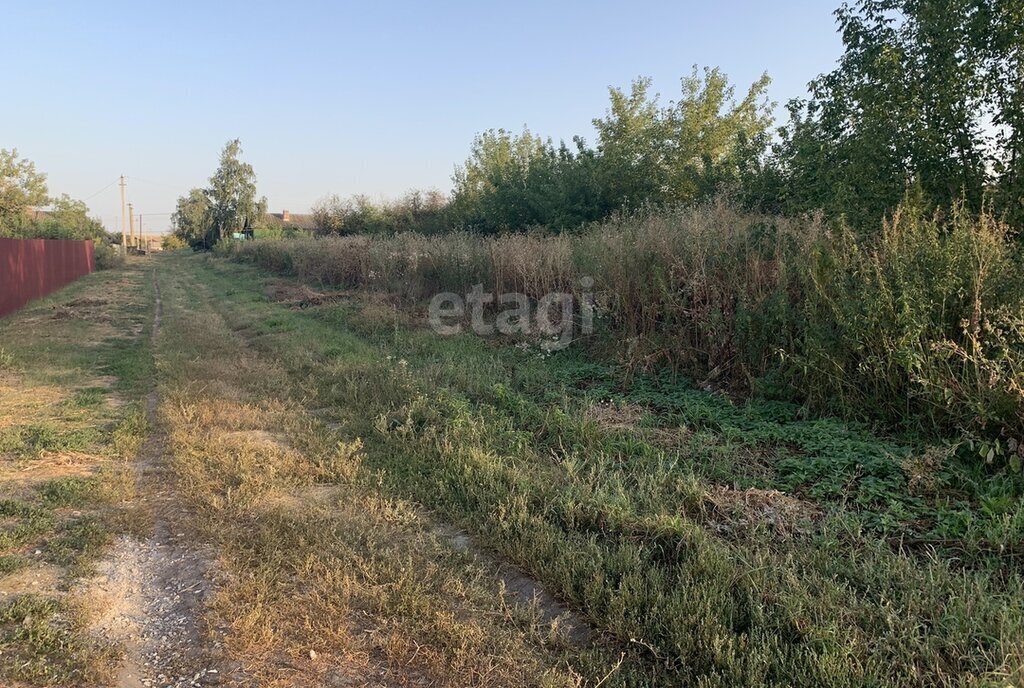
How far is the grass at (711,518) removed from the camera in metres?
2.38

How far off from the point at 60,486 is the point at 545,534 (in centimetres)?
344

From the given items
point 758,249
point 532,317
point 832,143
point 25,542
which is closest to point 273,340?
point 532,317

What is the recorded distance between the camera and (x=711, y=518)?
3.59 m

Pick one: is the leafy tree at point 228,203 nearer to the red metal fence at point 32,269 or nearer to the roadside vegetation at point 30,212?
the roadside vegetation at point 30,212

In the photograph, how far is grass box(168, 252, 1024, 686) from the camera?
2377mm

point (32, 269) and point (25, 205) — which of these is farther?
point (25, 205)

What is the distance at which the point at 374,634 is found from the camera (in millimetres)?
2684

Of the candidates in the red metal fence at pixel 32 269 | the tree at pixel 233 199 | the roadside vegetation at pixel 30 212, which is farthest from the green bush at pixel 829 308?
the tree at pixel 233 199

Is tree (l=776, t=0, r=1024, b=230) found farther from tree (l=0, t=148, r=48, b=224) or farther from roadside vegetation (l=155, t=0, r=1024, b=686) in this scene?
tree (l=0, t=148, r=48, b=224)

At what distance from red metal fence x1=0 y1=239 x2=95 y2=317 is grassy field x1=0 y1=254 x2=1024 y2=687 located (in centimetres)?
1019

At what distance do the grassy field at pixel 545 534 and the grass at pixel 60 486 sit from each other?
2 centimetres

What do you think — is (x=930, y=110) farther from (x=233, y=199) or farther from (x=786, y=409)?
(x=233, y=199)

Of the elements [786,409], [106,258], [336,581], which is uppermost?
[106,258]

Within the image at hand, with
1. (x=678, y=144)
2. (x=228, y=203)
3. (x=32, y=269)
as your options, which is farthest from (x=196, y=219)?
(x=678, y=144)
